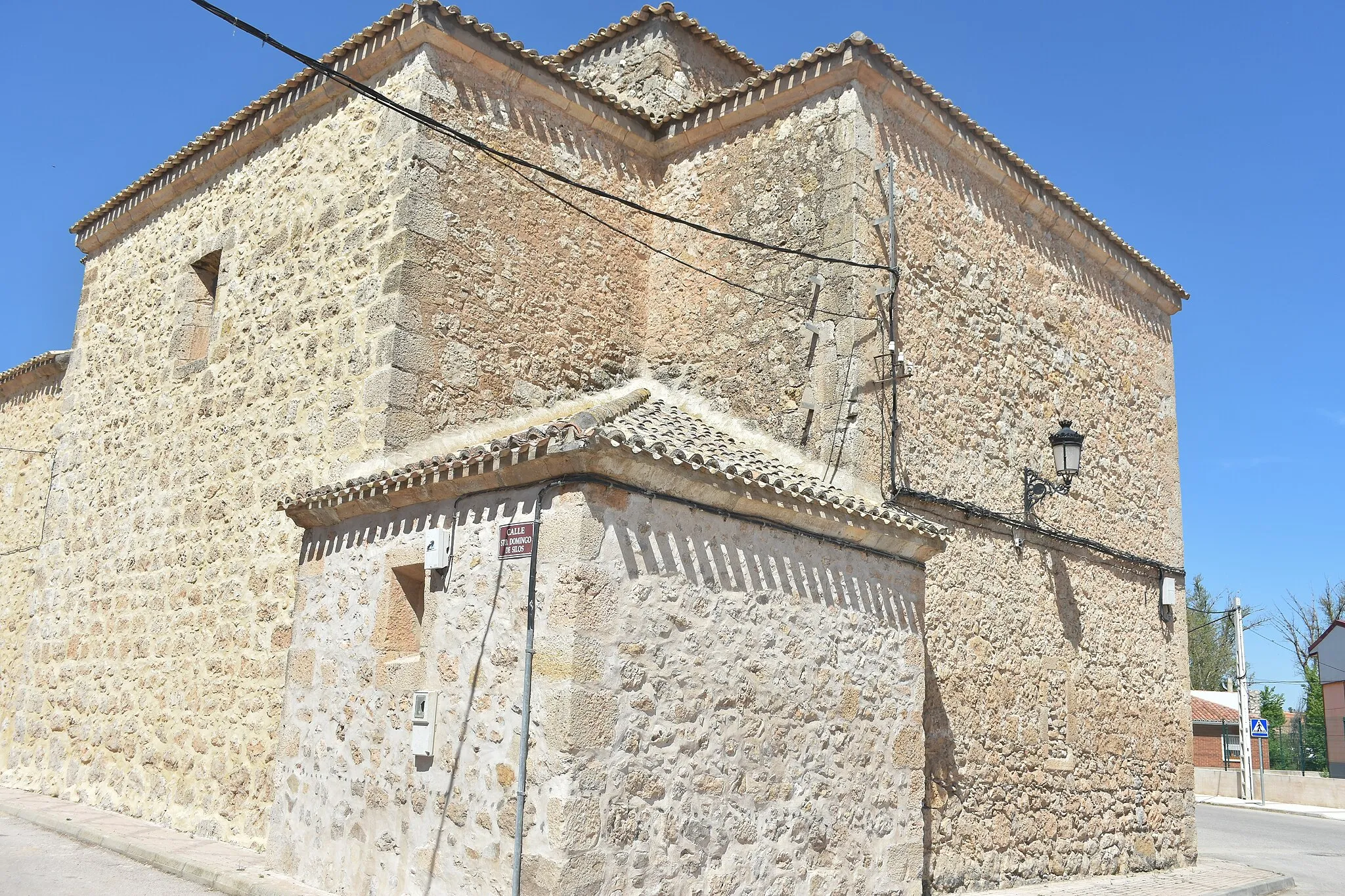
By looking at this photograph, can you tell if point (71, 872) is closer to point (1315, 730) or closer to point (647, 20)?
point (647, 20)

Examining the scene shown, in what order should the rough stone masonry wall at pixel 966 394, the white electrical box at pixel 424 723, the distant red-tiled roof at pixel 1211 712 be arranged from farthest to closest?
the distant red-tiled roof at pixel 1211 712, the rough stone masonry wall at pixel 966 394, the white electrical box at pixel 424 723

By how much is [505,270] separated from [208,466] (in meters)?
3.29

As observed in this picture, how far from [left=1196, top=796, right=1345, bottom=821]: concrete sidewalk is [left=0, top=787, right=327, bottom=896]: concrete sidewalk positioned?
67.3ft

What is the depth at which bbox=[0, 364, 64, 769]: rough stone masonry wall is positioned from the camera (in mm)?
13031

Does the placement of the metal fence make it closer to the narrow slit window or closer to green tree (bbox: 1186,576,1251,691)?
green tree (bbox: 1186,576,1251,691)

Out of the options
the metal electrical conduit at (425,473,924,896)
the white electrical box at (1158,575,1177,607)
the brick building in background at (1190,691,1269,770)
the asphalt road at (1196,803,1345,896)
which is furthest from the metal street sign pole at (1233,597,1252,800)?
the metal electrical conduit at (425,473,924,896)

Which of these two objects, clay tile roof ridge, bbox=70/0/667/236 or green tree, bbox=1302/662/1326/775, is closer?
clay tile roof ridge, bbox=70/0/667/236

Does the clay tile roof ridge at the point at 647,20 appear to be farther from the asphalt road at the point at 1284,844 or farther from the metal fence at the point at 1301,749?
the metal fence at the point at 1301,749

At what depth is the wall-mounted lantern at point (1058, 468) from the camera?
10.3 m

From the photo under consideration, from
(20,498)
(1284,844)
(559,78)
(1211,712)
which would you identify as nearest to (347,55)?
(559,78)

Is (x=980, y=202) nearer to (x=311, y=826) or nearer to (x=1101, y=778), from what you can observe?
(x=1101, y=778)

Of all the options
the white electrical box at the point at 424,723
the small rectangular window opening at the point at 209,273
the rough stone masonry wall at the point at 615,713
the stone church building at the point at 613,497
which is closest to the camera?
the rough stone masonry wall at the point at 615,713

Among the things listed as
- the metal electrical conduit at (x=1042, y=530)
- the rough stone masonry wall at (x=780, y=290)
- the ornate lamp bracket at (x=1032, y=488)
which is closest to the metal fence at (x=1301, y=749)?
the metal electrical conduit at (x=1042, y=530)

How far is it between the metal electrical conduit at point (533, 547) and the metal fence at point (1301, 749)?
108ft
